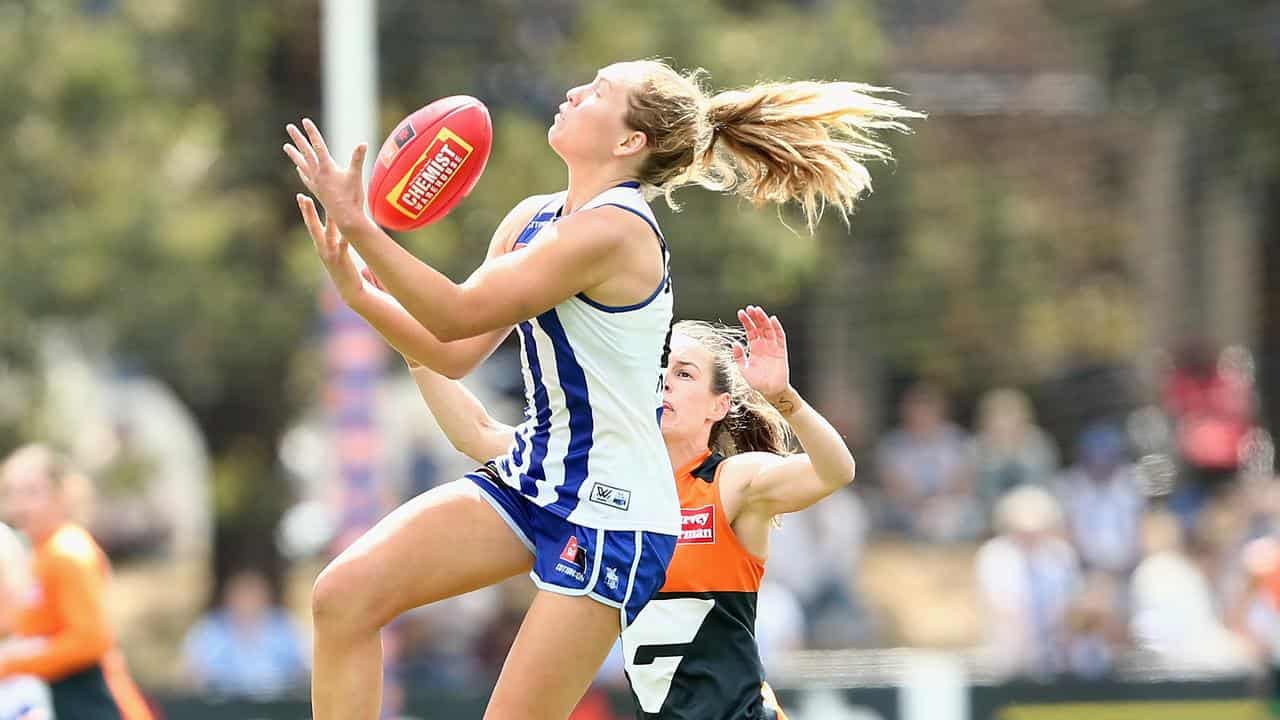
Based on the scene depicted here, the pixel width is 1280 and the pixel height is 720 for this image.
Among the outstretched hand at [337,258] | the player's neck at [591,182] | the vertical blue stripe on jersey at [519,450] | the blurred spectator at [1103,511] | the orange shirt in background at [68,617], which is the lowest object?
the blurred spectator at [1103,511]

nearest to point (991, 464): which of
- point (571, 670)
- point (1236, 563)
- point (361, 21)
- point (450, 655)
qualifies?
point (1236, 563)

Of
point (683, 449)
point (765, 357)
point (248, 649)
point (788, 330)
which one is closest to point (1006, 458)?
point (788, 330)

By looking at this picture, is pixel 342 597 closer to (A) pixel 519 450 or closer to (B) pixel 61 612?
(A) pixel 519 450

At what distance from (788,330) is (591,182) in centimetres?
915

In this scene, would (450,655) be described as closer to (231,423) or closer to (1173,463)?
(231,423)

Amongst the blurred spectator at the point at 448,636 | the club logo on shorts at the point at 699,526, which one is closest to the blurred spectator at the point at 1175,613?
the blurred spectator at the point at 448,636

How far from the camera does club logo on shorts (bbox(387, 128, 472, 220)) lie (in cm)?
359

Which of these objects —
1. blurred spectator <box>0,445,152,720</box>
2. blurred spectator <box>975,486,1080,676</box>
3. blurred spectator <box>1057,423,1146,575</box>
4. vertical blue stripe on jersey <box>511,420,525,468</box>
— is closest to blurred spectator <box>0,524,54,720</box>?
blurred spectator <box>0,445,152,720</box>

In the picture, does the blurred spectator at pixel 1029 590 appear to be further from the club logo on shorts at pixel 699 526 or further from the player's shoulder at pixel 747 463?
the club logo on shorts at pixel 699 526

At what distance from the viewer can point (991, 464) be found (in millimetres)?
11281

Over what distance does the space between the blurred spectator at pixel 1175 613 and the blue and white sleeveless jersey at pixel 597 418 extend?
296 inches

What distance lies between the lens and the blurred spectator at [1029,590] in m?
9.66

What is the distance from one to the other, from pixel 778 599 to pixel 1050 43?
619cm

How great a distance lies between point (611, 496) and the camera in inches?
134
